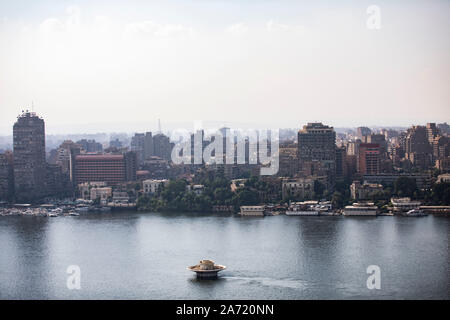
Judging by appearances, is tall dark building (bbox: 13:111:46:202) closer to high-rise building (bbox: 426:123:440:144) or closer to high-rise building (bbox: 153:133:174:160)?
high-rise building (bbox: 153:133:174:160)

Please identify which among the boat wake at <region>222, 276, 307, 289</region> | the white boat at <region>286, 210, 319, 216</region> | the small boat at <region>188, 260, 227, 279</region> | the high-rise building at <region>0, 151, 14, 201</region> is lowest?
the boat wake at <region>222, 276, 307, 289</region>

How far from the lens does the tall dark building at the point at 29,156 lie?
15.7m

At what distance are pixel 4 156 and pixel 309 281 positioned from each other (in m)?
10.2

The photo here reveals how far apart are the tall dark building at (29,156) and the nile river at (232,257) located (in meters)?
3.33

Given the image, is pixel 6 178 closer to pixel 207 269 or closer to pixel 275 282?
pixel 207 269

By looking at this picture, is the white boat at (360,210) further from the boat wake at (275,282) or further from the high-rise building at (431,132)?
the high-rise building at (431,132)

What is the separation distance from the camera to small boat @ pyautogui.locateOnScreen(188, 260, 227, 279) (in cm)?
768

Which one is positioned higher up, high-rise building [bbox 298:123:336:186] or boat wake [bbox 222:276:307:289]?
high-rise building [bbox 298:123:336:186]

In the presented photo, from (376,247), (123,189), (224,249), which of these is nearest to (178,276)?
(224,249)

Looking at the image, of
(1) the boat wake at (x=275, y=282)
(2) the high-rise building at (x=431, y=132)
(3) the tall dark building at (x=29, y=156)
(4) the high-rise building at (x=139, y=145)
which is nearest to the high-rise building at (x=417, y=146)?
(2) the high-rise building at (x=431, y=132)

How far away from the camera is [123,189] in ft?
52.1

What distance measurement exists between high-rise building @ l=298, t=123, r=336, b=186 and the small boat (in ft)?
26.7

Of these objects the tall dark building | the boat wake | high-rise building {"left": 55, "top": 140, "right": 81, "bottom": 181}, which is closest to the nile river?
the boat wake
